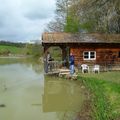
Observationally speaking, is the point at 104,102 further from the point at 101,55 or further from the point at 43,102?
the point at 101,55

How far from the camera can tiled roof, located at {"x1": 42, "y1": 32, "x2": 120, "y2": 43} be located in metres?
28.9

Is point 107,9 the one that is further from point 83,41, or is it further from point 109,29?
point 109,29

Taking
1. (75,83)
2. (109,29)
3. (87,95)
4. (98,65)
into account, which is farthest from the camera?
(109,29)

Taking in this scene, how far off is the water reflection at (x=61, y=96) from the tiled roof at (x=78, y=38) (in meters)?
4.98

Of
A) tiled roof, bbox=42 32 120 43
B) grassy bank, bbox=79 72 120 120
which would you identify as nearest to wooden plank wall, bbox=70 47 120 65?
tiled roof, bbox=42 32 120 43

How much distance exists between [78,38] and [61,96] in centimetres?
1241

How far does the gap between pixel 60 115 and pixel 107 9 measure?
19062 mm

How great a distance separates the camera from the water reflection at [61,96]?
1502 centimetres

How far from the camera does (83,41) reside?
29.0m

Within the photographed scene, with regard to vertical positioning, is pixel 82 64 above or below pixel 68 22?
below

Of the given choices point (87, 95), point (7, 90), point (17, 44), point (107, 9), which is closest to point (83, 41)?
point (107, 9)

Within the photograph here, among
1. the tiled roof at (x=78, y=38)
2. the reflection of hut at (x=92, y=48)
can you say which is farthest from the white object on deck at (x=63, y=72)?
the tiled roof at (x=78, y=38)

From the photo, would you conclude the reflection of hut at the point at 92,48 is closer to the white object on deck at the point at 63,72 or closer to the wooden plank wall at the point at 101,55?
the wooden plank wall at the point at 101,55

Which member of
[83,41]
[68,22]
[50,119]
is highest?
[68,22]
